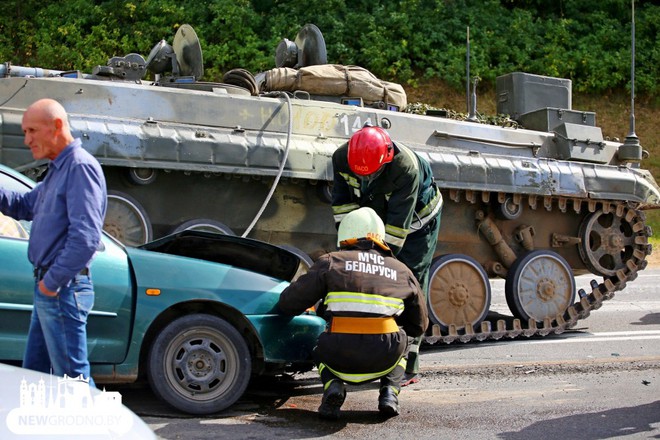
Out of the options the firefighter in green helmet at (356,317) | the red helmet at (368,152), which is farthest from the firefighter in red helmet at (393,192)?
the firefighter in green helmet at (356,317)

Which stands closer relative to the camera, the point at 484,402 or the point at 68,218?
the point at 68,218

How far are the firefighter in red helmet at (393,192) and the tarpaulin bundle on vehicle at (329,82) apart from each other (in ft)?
9.07

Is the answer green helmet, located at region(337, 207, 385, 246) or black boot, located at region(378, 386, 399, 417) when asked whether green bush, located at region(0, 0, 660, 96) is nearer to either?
green helmet, located at region(337, 207, 385, 246)

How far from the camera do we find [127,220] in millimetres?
9336

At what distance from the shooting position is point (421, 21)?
80.7 ft

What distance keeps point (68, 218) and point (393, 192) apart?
325 centimetres

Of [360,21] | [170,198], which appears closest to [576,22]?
[360,21]

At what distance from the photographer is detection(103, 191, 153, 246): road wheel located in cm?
923

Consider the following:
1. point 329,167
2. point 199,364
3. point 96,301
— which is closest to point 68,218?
point 96,301

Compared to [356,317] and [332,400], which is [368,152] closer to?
[356,317]

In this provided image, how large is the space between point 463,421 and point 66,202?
3021 millimetres

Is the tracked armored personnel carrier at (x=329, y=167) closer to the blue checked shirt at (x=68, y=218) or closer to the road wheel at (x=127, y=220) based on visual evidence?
the road wheel at (x=127, y=220)

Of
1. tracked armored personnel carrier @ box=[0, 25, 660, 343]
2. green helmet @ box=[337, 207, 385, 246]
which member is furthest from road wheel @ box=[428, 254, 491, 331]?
green helmet @ box=[337, 207, 385, 246]

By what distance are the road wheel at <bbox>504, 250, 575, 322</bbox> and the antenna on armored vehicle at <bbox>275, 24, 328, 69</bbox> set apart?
3346 millimetres
